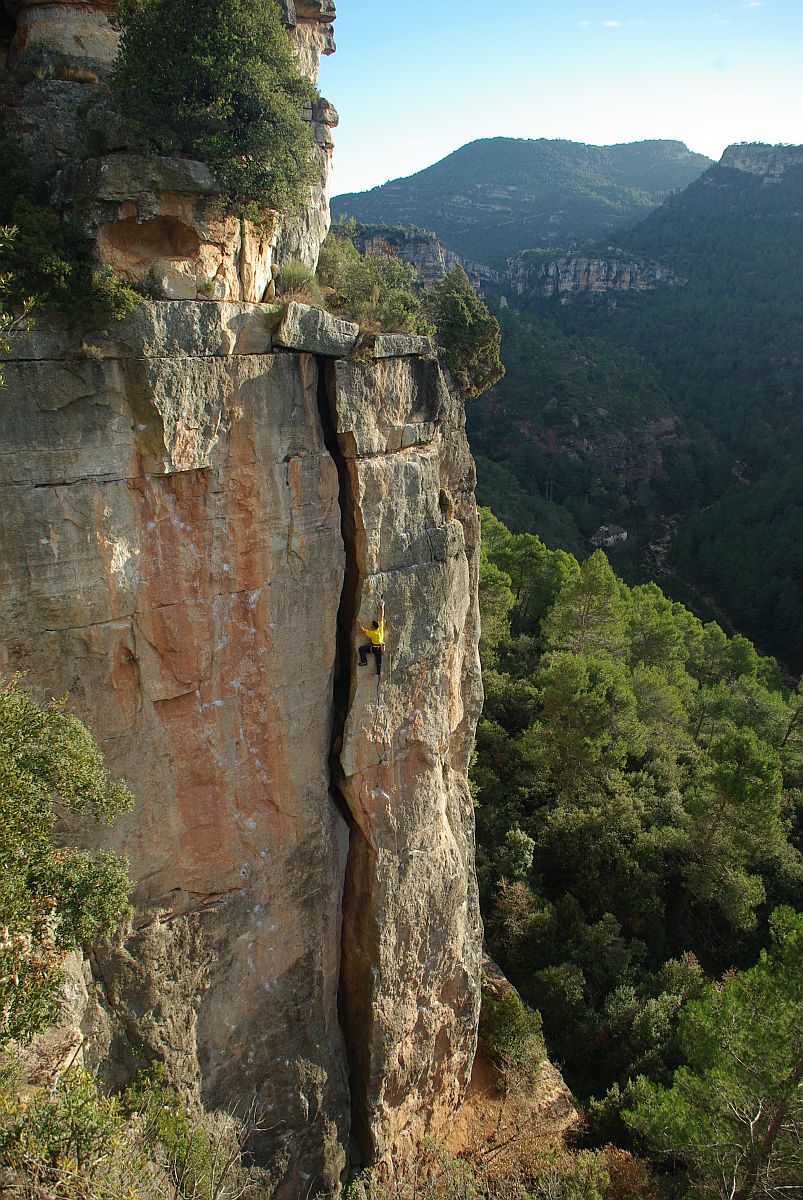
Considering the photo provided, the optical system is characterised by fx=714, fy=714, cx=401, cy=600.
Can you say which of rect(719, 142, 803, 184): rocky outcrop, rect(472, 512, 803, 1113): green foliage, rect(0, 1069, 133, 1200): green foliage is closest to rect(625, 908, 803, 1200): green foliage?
rect(472, 512, 803, 1113): green foliage

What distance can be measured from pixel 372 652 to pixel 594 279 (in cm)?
8558

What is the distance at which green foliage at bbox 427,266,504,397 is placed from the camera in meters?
13.0

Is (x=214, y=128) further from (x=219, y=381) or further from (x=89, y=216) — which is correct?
(x=219, y=381)

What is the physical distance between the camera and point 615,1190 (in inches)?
470

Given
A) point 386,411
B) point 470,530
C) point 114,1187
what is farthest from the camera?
point 470,530

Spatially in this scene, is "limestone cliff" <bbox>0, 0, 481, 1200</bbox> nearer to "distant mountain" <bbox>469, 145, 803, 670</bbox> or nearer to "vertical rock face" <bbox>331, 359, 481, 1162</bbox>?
"vertical rock face" <bbox>331, 359, 481, 1162</bbox>

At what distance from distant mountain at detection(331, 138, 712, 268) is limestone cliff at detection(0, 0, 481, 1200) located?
107 meters

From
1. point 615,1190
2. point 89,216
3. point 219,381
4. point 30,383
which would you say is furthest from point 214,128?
point 615,1190

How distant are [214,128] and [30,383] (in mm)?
4002

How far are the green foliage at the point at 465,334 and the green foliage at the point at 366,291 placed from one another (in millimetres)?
458

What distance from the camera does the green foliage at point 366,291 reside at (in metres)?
10.8

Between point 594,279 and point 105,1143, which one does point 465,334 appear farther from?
point 594,279

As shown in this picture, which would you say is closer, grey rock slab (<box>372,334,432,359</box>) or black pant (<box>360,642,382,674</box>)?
grey rock slab (<box>372,334,432,359</box>)

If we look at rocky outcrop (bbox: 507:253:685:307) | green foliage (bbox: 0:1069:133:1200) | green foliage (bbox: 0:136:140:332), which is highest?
rocky outcrop (bbox: 507:253:685:307)
